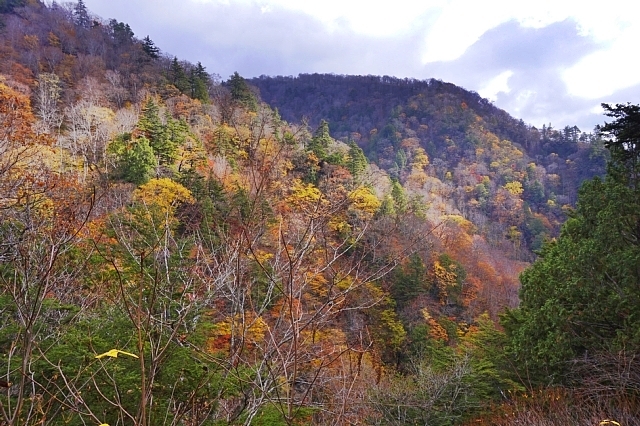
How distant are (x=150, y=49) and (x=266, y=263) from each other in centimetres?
3325

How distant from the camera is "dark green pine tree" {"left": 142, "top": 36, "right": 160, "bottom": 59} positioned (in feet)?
102

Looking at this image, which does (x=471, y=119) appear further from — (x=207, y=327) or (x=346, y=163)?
(x=207, y=327)

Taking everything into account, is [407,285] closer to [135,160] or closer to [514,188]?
[135,160]

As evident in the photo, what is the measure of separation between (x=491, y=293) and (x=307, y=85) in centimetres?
6575

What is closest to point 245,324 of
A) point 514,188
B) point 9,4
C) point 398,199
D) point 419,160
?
point 398,199

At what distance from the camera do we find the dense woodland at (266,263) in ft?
5.50

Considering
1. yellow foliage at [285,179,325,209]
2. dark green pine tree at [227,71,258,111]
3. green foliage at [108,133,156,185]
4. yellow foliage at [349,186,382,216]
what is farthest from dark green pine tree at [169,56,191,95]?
yellow foliage at [349,186,382,216]

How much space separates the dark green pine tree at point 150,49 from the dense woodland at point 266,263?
11.1 inches

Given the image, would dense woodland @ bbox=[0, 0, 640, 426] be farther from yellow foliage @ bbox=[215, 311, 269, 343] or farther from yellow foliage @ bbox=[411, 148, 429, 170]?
yellow foliage @ bbox=[411, 148, 429, 170]

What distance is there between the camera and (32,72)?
2294 cm

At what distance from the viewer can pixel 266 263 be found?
4.16 metres

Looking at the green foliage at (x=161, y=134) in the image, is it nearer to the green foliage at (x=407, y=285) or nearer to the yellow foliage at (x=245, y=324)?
the green foliage at (x=407, y=285)

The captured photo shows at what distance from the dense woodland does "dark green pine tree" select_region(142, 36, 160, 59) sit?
0.28m

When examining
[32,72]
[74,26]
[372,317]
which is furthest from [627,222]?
[74,26]
